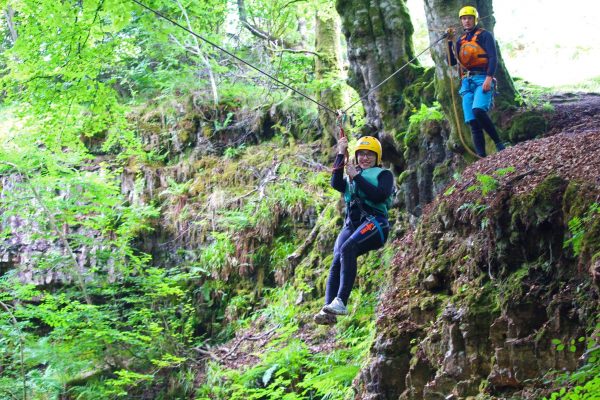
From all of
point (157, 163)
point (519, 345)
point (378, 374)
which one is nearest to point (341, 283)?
point (378, 374)

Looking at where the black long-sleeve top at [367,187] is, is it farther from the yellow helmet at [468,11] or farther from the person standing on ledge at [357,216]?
the yellow helmet at [468,11]

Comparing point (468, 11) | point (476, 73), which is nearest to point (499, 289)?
point (476, 73)

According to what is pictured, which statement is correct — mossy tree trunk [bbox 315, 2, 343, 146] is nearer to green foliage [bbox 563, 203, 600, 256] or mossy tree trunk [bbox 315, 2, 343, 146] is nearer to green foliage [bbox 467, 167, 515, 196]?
green foliage [bbox 467, 167, 515, 196]

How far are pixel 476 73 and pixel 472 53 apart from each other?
23cm

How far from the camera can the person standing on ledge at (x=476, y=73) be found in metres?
6.99

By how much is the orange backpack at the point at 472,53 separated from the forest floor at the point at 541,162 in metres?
1.03

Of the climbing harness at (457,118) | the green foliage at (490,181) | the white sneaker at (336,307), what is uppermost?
the climbing harness at (457,118)

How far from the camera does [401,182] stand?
867 cm

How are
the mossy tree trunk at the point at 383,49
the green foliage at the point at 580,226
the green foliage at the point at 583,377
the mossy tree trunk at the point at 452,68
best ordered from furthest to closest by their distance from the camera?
1. the mossy tree trunk at the point at 383,49
2. the mossy tree trunk at the point at 452,68
3. the green foliage at the point at 580,226
4. the green foliage at the point at 583,377

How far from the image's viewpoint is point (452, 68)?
7.68m

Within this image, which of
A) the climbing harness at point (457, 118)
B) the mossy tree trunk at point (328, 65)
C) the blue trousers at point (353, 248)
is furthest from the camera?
the mossy tree trunk at point (328, 65)

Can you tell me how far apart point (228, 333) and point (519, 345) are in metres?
7.19

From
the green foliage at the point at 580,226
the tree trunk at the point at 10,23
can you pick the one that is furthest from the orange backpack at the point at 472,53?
the tree trunk at the point at 10,23

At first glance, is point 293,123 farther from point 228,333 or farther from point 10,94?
point 10,94
